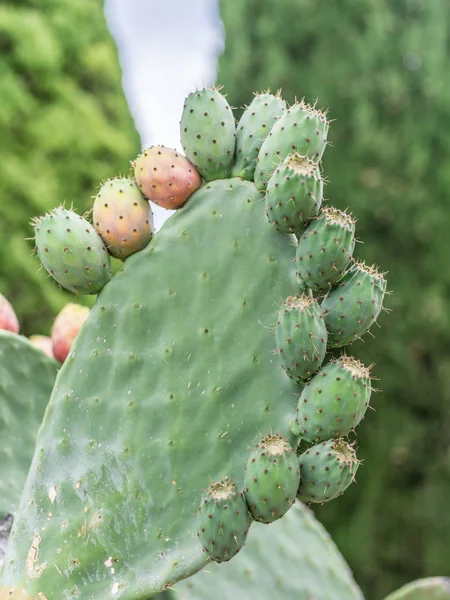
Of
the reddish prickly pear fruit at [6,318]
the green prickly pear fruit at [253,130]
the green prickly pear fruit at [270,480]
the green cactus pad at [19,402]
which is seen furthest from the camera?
the reddish prickly pear fruit at [6,318]

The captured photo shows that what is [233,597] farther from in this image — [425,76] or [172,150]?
[425,76]

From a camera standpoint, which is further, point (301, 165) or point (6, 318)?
point (6, 318)

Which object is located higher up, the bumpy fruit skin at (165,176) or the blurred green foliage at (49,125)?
the blurred green foliage at (49,125)

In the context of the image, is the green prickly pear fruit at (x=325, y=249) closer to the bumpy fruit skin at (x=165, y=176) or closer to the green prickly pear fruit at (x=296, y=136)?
the green prickly pear fruit at (x=296, y=136)

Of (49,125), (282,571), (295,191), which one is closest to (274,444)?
(295,191)

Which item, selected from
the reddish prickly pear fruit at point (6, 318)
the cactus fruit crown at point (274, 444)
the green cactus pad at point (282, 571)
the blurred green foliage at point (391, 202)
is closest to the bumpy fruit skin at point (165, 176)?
the cactus fruit crown at point (274, 444)

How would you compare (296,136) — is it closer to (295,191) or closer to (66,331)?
(295,191)
